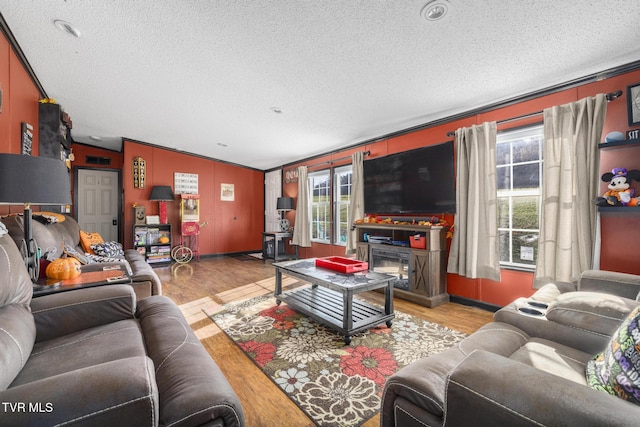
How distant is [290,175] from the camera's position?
6711 millimetres

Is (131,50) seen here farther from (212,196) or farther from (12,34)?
(212,196)

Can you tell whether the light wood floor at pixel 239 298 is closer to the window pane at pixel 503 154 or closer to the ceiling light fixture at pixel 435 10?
the window pane at pixel 503 154

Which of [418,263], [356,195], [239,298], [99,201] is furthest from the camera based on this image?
[99,201]

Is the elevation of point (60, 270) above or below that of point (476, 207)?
below

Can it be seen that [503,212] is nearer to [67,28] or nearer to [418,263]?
[418,263]

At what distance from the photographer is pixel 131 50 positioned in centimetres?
249

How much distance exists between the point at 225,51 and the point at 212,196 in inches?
193

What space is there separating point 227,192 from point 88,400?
22.0 ft

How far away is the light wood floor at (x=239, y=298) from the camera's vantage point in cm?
157

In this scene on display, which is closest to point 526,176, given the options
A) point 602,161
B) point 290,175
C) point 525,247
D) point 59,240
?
point 602,161

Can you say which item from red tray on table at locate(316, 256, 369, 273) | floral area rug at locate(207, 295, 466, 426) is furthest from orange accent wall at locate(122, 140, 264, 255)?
red tray on table at locate(316, 256, 369, 273)

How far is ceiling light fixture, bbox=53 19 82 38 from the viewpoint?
217 centimetres

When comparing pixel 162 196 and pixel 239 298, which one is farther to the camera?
pixel 162 196

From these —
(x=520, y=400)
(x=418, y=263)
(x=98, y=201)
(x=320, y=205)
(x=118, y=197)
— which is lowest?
(x=418, y=263)
